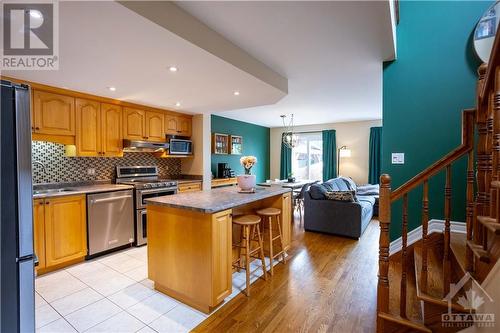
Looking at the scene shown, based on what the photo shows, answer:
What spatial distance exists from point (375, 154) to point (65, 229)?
7.07 m

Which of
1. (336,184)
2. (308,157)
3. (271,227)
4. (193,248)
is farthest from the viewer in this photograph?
(308,157)

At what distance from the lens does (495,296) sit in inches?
46.2

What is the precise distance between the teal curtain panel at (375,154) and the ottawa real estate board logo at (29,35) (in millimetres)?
7025

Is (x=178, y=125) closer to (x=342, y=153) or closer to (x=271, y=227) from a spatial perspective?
(x=271, y=227)

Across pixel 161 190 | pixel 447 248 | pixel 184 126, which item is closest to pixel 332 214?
pixel 447 248

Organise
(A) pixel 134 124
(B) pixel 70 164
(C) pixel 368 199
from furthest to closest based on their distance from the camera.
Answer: (C) pixel 368 199 → (A) pixel 134 124 → (B) pixel 70 164

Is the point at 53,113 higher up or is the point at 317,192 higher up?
the point at 53,113

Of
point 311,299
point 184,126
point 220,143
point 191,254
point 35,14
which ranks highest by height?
point 35,14

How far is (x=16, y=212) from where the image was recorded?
117cm

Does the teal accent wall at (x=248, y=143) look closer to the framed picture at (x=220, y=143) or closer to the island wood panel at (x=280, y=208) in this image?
the framed picture at (x=220, y=143)

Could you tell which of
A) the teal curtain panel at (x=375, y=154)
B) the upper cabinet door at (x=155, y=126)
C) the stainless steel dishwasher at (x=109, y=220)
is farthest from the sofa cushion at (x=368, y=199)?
the stainless steel dishwasher at (x=109, y=220)

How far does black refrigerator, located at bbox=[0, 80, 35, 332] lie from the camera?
1131 millimetres

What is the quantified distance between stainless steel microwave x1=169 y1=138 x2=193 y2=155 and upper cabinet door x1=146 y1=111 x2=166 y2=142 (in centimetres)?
19

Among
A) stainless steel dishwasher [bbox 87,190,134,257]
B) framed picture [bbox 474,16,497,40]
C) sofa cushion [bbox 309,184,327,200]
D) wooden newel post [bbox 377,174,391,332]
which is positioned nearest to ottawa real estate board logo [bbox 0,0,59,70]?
stainless steel dishwasher [bbox 87,190,134,257]
